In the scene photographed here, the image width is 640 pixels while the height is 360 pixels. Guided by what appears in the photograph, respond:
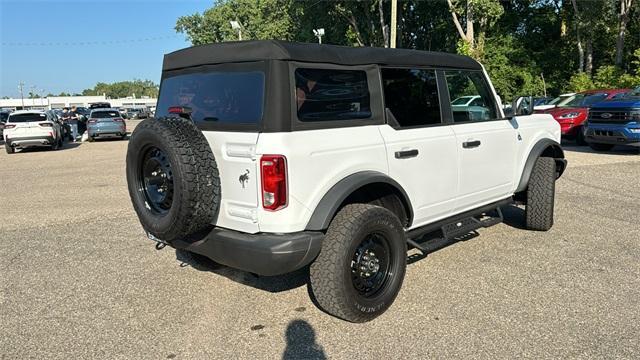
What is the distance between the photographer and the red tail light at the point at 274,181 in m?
2.99

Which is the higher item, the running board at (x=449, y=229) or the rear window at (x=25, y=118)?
the rear window at (x=25, y=118)

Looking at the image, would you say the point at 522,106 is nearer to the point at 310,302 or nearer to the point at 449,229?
the point at 449,229

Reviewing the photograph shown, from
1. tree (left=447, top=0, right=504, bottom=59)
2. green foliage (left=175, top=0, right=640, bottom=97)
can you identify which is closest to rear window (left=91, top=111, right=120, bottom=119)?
green foliage (left=175, top=0, right=640, bottom=97)

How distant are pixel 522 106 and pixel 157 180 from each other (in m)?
3.89

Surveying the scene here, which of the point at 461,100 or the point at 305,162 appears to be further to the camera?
the point at 461,100

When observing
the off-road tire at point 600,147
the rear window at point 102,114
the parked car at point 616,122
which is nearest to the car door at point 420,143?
the parked car at point 616,122

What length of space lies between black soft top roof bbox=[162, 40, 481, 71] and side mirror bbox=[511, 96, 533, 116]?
1151 millimetres

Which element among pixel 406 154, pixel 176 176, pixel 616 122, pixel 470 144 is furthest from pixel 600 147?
pixel 176 176

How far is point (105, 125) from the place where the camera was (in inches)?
861

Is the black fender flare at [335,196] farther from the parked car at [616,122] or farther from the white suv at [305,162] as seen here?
the parked car at [616,122]

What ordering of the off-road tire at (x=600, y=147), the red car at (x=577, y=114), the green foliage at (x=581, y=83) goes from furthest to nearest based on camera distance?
1. the green foliage at (x=581, y=83)
2. the red car at (x=577, y=114)
3. the off-road tire at (x=600, y=147)

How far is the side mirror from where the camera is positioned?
5009 millimetres

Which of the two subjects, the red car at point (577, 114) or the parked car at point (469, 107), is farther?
the red car at point (577, 114)

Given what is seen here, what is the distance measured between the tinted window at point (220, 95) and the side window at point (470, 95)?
1996 mm
